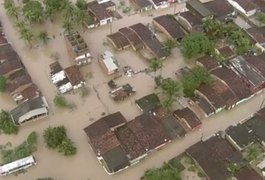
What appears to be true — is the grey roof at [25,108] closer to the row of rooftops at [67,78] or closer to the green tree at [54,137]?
the row of rooftops at [67,78]

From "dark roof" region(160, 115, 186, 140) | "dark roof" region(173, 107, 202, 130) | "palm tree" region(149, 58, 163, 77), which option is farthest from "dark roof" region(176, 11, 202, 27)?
"dark roof" region(160, 115, 186, 140)

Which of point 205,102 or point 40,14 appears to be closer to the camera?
point 205,102

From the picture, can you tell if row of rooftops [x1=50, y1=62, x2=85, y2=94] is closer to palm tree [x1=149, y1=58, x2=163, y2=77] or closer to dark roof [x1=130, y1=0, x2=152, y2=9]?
palm tree [x1=149, y1=58, x2=163, y2=77]

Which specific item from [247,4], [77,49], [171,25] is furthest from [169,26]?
[77,49]

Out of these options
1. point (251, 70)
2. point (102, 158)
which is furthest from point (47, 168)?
point (251, 70)

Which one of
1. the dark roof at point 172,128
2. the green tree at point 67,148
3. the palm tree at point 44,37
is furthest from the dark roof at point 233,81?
the palm tree at point 44,37

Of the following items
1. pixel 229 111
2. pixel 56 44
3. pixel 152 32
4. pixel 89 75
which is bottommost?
pixel 229 111

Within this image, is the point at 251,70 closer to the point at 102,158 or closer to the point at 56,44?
the point at 102,158
